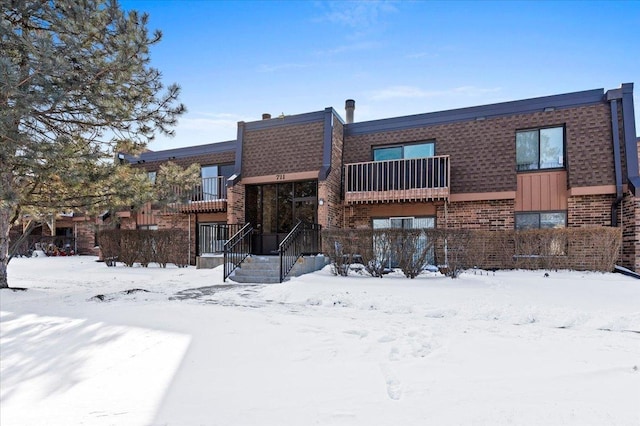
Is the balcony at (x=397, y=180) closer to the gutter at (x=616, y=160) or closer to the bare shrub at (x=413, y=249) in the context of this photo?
the bare shrub at (x=413, y=249)

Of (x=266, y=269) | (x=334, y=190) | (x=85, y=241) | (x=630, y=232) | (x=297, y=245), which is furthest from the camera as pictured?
(x=85, y=241)

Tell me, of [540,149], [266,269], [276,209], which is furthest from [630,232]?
[276,209]

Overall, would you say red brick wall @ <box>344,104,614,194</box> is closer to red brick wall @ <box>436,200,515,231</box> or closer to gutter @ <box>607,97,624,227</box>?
gutter @ <box>607,97,624,227</box>

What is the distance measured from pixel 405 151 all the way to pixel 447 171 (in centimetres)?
193

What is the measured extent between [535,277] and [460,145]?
5215mm

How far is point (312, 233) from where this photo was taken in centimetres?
1111

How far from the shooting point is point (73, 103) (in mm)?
6770

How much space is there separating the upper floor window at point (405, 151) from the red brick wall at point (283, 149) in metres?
2.37

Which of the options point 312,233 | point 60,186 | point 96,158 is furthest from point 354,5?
point 60,186

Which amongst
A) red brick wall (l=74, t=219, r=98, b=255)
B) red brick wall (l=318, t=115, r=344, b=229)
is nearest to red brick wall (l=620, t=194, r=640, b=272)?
red brick wall (l=318, t=115, r=344, b=229)

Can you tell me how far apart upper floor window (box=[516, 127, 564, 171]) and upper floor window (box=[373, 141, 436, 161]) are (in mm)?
2816

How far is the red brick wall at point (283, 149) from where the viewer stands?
12.5 meters

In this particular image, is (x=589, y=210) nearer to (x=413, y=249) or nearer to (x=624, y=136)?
(x=624, y=136)

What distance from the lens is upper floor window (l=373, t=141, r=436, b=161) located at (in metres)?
12.4
